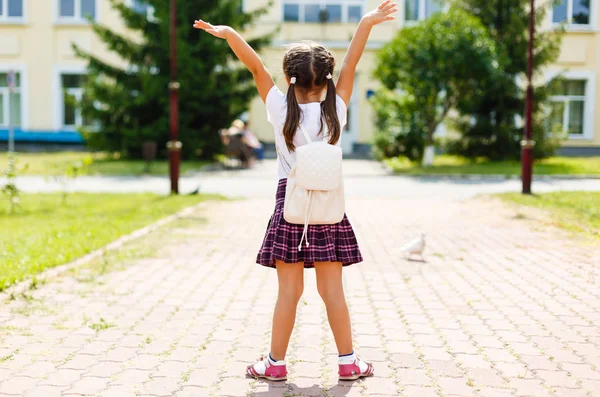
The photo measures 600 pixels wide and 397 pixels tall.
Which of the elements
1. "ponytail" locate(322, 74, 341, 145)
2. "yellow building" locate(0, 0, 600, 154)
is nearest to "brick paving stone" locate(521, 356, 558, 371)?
"ponytail" locate(322, 74, 341, 145)

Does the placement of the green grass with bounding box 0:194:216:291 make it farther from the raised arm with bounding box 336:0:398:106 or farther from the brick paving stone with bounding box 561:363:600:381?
the brick paving stone with bounding box 561:363:600:381

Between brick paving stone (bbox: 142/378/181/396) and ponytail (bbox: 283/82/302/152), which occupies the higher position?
ponytail (bbox: 283/82/302/152)

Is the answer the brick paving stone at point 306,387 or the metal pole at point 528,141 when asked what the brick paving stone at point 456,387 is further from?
Result: the metal pole at point 528,141

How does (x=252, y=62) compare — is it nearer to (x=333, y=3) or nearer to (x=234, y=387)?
(x=234, y=387)

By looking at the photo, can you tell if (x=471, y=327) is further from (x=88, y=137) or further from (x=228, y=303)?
(x=88, y=137)

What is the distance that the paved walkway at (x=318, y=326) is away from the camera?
4.05 metres

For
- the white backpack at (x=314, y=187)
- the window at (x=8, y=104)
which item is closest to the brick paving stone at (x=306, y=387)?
the white backpack at (x=314, y=187)

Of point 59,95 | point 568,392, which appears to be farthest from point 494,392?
point 59,95

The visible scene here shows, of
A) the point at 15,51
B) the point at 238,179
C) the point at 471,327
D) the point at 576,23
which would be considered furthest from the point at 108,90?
the point at 471,327

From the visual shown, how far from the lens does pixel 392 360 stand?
448 cm

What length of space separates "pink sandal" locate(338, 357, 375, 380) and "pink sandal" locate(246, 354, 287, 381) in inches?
11.3

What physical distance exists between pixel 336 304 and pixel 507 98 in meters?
21.6

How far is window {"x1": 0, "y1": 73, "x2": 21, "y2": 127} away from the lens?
32281mm

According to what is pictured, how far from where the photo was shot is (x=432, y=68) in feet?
73.3
